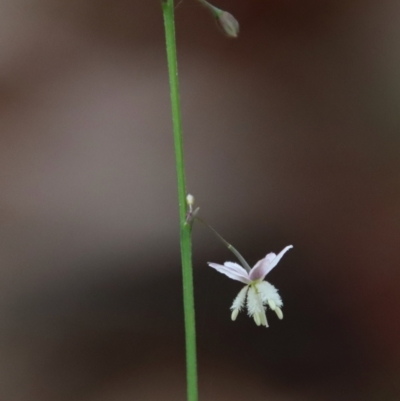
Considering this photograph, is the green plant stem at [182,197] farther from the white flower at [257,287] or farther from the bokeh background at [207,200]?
the bokeh background at [207,200]

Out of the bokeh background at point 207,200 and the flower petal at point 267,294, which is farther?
the bokeh background at point 207,200

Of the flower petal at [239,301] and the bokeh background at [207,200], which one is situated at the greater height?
the bokeh background at [207,200]

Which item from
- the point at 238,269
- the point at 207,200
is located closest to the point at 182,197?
the point at 238,269

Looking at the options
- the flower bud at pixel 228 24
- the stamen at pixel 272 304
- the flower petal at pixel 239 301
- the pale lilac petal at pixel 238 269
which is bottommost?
the stamen at pixel 272 304

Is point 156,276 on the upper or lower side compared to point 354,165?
lower

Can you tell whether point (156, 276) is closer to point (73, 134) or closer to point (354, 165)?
point (73, 134)

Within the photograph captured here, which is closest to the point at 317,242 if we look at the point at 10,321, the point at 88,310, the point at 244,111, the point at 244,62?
the point at 244,111

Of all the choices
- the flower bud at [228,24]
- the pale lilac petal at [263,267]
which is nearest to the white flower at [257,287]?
the pale lilac petal at [263,267]
